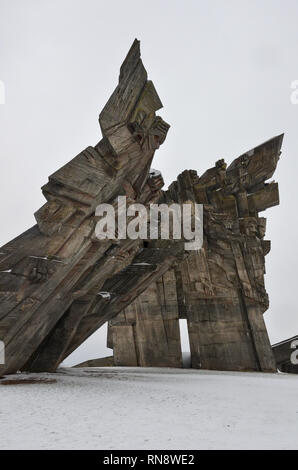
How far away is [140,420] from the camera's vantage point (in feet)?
12.4

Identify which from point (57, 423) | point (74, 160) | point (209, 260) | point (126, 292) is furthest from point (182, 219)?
point (57, 423)

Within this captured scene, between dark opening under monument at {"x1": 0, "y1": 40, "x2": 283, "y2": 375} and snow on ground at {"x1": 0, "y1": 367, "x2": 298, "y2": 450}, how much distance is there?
6.84ft

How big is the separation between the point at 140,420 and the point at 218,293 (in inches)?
442

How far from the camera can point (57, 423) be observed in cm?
355

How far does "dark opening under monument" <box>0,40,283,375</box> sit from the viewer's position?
22.3ft

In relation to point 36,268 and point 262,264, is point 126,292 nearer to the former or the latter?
point 36,268

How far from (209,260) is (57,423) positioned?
1213cm

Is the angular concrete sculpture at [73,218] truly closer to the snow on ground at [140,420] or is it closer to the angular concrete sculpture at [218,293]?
the snow on ground at [140,420]

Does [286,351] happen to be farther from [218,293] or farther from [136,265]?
[136,265]

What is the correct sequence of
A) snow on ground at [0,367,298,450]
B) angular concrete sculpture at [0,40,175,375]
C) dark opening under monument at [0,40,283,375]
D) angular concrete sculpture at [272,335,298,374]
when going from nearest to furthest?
snow on ground at [0,367,298,450] → angular concrete sculpture at [0,40,175,375] → dark opening under monument at [0,40,283,375] → angular concrete sculpture at [272,335,298,374]

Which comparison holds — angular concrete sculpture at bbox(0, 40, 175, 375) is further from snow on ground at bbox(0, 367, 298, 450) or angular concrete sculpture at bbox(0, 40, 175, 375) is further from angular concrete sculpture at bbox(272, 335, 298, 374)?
angular concrete sculpture at bbox(272, 335, 298, 374)
